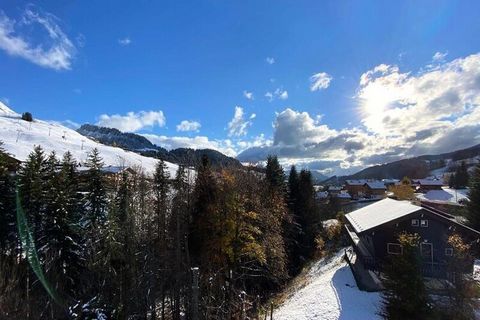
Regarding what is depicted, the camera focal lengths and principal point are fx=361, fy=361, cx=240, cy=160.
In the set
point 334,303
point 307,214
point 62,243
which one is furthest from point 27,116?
point 334,303

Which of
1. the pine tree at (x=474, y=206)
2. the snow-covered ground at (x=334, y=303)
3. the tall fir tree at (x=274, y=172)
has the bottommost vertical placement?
the snow-covered ground at (x=334, y=303)

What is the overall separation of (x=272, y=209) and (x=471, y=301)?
25.4 metres

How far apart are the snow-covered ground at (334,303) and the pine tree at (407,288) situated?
3437mm

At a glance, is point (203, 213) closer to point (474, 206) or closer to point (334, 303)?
point (334, 303)

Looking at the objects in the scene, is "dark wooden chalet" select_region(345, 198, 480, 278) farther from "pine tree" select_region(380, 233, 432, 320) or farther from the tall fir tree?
the tall fir tree

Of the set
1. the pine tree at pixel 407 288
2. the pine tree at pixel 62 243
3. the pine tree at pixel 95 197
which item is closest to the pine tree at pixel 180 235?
the pine tree at pixel 95 197

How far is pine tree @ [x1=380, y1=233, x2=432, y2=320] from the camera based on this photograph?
1695 cm

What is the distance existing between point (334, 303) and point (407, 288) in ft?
23.6

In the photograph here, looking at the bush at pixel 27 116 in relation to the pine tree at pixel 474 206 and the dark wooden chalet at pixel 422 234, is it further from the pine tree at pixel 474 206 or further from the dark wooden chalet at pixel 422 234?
the pine tree at pixel 474 206

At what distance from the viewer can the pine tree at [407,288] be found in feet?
55.6

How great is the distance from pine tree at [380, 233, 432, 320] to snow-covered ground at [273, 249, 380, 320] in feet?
11.3

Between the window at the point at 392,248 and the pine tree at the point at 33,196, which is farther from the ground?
the pine tree at the point at 33,196

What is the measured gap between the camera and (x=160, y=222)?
35250 millimetres

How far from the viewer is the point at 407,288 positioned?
17234mm
